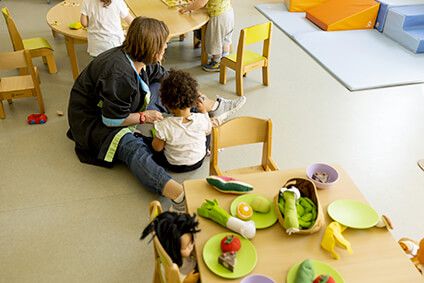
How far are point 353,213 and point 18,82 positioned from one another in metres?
2.65

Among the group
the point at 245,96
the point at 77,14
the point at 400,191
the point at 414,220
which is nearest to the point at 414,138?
the point at 400,191

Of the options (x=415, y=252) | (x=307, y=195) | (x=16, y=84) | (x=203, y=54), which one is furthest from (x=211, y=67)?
(x=415, y=252)

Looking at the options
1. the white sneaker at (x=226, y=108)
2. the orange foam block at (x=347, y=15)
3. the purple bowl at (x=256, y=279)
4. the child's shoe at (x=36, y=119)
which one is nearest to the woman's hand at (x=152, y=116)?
the white sneaker at (x=226, y=108)

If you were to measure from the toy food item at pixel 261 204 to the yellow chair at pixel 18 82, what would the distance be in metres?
2.16

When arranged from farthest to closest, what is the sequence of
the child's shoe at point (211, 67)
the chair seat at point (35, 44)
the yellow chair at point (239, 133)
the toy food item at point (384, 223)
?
the child's shoe at point (211, 67) → the chair seat at point (35, 44) → the yellow chair at point (239, 133) → the toy food item at point (384, 223)

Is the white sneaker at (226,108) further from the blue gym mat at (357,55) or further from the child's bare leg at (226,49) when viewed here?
the blue gym mat at (357,55)

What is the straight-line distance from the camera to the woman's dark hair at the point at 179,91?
2279 millimetres

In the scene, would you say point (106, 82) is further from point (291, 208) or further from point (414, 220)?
point (414, 220)

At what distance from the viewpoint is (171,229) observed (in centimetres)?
139

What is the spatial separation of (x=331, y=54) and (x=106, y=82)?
2614 millimetres

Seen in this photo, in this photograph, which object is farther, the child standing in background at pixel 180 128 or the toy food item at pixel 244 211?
the child standing in background at pixel 180 128

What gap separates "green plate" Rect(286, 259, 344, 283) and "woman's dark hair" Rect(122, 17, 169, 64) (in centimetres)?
150

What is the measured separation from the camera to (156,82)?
10.4 feet

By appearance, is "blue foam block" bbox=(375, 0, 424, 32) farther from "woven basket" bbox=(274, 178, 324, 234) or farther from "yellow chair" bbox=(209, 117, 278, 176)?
"woven basket" bbox=(274, 178, 324, 234)
